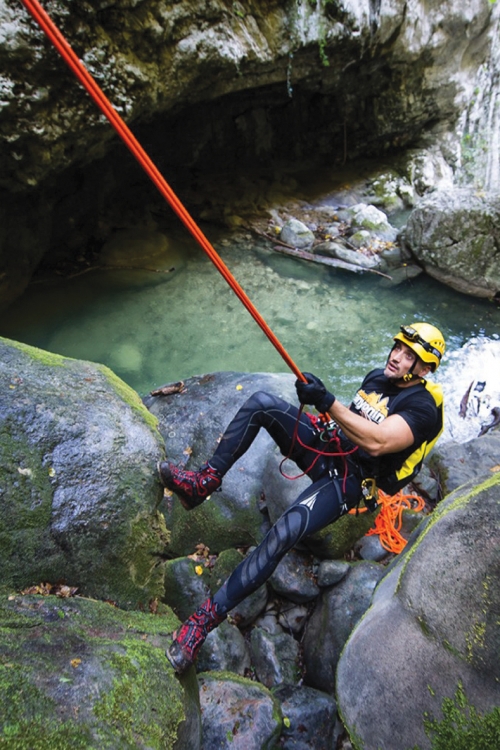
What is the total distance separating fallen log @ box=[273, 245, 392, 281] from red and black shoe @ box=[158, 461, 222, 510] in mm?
7365

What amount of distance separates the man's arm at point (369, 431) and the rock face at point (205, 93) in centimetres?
492

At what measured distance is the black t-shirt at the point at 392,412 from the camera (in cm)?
275

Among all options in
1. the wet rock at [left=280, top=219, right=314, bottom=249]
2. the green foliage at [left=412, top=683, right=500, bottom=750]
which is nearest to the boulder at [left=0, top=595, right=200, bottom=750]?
the green foliage at [left=412, top=683, right=500, bottom=750]

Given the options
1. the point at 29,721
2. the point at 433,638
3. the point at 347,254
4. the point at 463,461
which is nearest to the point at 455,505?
the point at 433,638

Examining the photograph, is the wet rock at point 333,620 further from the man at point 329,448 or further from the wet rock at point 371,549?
the man at point 329,448

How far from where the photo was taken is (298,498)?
9.62 ft

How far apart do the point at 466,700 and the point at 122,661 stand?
1446 mm

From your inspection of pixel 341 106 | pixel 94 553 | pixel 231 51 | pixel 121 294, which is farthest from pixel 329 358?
pixel 341 106

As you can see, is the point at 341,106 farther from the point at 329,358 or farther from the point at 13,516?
the point at 13,516

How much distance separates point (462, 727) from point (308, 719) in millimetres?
1336

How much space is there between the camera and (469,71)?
11891mm

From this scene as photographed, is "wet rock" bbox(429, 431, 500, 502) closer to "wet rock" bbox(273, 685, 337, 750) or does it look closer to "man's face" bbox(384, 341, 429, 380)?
"man's face" bbox(384, 341, 429, 380)

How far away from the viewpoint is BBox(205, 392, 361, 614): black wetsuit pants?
262cm

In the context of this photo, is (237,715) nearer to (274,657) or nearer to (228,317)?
(274,657)
